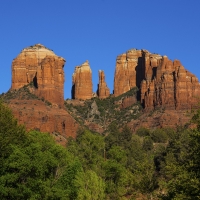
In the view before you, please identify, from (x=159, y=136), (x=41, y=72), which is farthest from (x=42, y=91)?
(x=159, y=136)

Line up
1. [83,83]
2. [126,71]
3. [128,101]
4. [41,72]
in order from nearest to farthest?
[41,72] < [128,101] < [83,83] < [126,71]

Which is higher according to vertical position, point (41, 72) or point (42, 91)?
point (41, 72)

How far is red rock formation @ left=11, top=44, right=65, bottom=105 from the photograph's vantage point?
5955 inches

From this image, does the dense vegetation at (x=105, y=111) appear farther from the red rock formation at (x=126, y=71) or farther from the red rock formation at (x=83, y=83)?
the red rock formation at (x=126, y=71)

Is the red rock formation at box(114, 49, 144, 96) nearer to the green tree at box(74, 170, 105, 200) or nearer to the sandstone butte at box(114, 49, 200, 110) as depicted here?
Result: the sandstone butte at box(114, 49, 200, 110)

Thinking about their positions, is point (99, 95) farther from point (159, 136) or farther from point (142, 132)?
point (159, 136)

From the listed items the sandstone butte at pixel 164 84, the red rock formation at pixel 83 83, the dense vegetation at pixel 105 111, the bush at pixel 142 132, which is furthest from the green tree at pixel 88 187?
the red rock formation at pixel 83 83

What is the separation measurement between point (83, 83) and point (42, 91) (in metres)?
36.5

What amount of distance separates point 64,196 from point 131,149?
51.2m

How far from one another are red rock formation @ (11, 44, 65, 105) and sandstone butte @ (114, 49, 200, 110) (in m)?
28.0

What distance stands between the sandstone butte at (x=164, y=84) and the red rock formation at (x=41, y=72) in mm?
28026

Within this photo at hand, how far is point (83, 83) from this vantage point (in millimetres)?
185500

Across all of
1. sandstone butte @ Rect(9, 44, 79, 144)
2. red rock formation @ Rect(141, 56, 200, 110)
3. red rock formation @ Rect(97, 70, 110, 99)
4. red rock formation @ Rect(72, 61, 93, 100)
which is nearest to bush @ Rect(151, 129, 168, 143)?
sandstone butte @ Rect(9, 44, 79, 144)

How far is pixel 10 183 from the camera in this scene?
46.4 m
